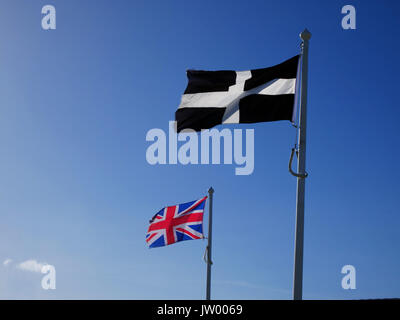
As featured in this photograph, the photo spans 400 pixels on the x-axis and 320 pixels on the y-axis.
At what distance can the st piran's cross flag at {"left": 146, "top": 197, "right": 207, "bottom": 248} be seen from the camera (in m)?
22.6

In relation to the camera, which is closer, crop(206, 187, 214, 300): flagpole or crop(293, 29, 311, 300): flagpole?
crop(293, 29, 311, 300): flagpole

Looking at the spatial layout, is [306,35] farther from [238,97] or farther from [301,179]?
[301,179]

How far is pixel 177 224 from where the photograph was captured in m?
23.0

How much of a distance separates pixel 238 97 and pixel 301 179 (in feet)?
8.93

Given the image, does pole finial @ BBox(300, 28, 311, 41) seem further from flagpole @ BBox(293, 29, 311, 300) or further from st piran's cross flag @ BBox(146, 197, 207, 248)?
st piran's cross flag @ BBox(146, 197, 207, 248)

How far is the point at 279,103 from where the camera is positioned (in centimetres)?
1081

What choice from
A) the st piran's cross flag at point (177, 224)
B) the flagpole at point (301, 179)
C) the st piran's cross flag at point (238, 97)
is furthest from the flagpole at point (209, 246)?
the flagpole at point (301, 179)

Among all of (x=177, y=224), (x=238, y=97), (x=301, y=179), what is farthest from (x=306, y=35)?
(x=177, y=224)

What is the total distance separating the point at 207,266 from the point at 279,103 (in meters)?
12.5

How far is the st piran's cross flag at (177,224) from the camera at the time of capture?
74.1 feet

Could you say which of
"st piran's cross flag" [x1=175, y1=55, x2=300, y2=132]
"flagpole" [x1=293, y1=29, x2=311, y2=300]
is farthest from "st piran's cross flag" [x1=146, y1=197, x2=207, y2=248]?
"flagpole" [x1=293, y1=29, x2=311, y2=300]

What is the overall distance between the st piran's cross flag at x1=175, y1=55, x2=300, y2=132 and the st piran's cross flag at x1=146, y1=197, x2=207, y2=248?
11203mm
